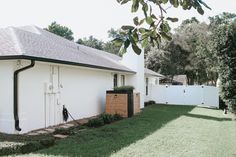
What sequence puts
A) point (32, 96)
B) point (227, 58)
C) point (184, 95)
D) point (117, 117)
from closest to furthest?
point (32, 96) → point (117, 117) → point (227, 58) → point (184, 95)

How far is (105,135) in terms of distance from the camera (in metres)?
9.61

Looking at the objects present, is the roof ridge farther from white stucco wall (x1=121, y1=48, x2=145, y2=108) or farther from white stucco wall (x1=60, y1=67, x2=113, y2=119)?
white stucco wall (x1=121, y1=48, x2=145, y2=108)

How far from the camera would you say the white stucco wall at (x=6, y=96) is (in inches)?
360

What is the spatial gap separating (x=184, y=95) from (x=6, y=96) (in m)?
18.8

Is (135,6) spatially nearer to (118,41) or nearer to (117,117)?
(118,41)

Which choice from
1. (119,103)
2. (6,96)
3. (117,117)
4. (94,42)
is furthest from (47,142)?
(94,42)

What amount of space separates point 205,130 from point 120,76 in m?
9.32

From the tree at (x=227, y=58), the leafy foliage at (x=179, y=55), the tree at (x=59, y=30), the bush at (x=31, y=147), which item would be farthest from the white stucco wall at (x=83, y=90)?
the tree at (x=59, y=30)

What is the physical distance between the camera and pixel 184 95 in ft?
84.5

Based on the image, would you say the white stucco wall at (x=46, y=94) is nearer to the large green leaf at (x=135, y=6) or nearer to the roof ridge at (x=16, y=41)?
the roof ridge at (x=16, y=41)

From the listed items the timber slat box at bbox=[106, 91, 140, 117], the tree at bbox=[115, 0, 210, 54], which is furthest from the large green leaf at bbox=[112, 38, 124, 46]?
the timber slat box at bbox=[106, 91, 140, 117]

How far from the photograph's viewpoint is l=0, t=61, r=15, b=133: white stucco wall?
360 inches

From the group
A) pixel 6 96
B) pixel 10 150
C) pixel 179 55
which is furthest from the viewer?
pixel 179 55

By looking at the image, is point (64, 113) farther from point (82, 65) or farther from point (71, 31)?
point (71, 31)
